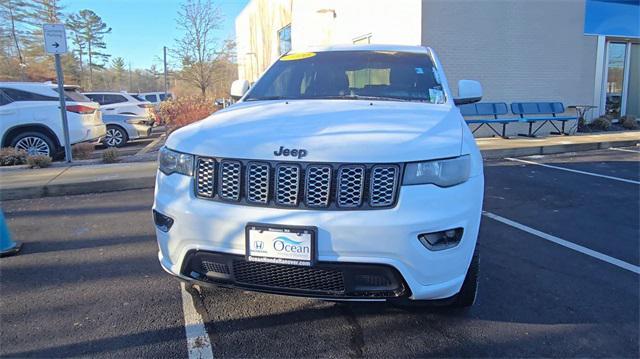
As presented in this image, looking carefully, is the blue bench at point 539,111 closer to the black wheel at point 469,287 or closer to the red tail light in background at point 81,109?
the black wheel at point 469,287

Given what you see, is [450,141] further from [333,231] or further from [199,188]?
[199,188]

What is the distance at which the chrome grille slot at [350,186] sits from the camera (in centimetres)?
221

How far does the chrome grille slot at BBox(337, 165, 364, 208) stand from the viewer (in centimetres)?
221

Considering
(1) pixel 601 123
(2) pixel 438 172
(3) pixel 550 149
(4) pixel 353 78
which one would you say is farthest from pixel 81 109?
(1) pixel 601 123

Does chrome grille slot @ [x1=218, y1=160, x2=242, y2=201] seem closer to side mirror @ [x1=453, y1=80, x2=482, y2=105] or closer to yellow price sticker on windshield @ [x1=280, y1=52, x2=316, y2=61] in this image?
yellow price sticker on windshield @ [x1=280, y1=52, x2=316, y2=61]

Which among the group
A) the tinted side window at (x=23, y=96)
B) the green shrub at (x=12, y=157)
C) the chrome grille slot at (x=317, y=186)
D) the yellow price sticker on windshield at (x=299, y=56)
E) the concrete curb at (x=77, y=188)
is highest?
the yellow price sticker on windshield at (x=299, y=56)

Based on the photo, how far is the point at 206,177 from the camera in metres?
2.40

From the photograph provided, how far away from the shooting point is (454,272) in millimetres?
2297

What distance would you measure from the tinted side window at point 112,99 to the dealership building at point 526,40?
26.7 ft

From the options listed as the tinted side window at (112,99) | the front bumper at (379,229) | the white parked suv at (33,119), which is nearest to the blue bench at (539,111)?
the front bumper at (379,229)

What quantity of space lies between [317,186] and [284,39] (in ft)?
89.8

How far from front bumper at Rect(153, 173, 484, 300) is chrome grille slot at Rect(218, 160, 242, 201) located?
0.20 ft

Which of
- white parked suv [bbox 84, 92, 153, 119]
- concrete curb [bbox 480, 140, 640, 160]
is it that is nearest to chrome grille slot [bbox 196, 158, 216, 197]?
concrete curb [bbox 480, 140, 640, 160]

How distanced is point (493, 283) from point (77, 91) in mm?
10784
